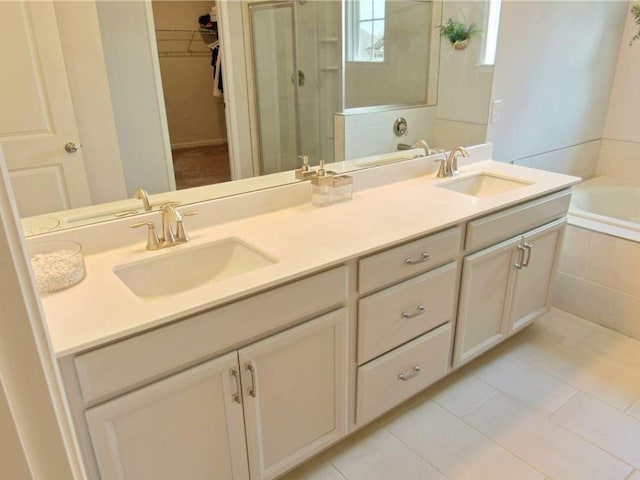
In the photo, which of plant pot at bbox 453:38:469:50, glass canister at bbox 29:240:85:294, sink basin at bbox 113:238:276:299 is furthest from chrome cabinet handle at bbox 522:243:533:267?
glass canister at bbox 29:240:85:294

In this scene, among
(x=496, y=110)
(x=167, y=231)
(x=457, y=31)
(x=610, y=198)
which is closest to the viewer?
(x=167, y=231)

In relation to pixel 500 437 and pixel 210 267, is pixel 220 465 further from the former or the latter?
pixel 500 437

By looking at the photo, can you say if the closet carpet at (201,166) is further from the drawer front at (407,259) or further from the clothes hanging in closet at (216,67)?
the drawer front at (407,259)

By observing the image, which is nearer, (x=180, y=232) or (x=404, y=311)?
(x=180, y=232)

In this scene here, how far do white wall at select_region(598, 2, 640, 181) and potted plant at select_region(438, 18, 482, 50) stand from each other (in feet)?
5.11

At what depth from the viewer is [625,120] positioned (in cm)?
346

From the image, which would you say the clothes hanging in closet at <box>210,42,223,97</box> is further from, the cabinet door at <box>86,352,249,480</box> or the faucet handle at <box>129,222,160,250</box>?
the cabinet door at <box>86,352,249,480</box>

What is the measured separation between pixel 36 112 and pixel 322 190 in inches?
39.1

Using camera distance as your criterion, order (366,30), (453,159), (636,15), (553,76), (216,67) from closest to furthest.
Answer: (216,67)
(366,30)
(453,159)
(553,76)
(636,15)

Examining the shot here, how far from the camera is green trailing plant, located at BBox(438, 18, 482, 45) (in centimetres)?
249

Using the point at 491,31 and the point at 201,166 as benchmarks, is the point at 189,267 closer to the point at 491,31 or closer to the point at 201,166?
the point at 201,166

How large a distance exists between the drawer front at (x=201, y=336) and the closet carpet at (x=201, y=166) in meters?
0.61

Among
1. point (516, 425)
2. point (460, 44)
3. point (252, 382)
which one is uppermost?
point (460, 44)

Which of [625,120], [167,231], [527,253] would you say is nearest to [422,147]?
[527,253]
